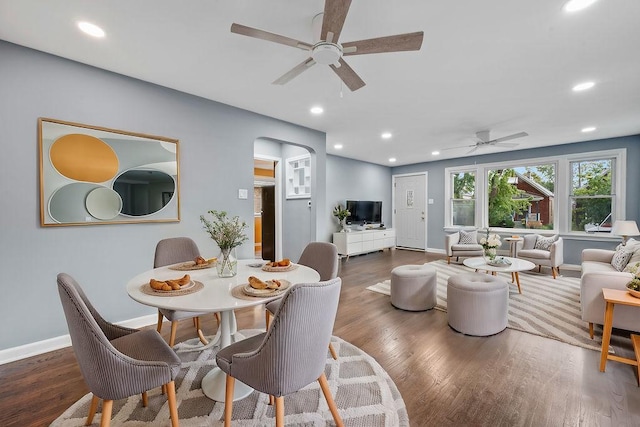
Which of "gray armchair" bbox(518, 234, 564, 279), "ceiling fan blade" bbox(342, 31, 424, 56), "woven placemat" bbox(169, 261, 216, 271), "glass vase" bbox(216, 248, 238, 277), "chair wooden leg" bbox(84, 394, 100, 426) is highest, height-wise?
"ceiling fan blade" bbox(342, 31, 424, 56)

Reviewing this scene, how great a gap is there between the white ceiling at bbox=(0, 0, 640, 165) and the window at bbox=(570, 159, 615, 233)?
1.67 m

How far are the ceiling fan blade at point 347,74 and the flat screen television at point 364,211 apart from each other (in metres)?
4.62

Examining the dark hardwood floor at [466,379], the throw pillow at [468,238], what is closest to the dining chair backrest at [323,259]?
the dark hardwood floor at [466,379]

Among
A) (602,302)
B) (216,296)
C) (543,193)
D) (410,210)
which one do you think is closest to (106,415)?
(216,296)

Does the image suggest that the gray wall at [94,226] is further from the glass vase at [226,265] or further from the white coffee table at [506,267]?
the white coffee table at [506,267]

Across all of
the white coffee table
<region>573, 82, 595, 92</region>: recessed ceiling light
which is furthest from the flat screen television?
<region>573, 82, 595, 92</region>: recessed ceiling light

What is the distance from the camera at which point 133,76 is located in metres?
2.68

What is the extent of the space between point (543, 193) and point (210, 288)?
6961 mm

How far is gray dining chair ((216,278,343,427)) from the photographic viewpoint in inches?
44.5

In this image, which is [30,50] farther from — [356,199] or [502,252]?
[502,252]

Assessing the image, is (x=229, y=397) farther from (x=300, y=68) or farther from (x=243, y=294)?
(x=300, y=68)

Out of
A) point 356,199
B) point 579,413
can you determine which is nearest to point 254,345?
point 579,413

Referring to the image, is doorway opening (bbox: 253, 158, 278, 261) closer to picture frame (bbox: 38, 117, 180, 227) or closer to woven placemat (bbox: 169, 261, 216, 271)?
picture frame (bbox: 38, 117, 180, 227)

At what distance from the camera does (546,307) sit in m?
3.19
